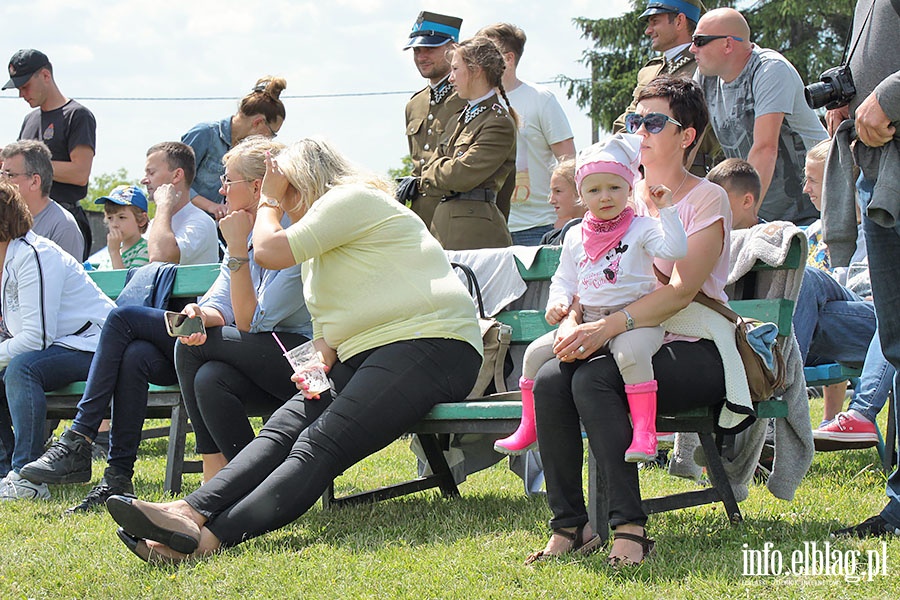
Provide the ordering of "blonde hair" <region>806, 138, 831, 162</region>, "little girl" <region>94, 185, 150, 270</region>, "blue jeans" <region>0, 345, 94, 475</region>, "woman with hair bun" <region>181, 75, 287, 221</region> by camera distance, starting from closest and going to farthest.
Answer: "blue jeans" <region>0, 345, 94, 475</region> → "blonde hair" <region>806, 138, 831, 162</region> → "little girl" <region>94, 185, 150, 270</region> → "woman with hair bun" <region>181, 75, 287, 221</region>

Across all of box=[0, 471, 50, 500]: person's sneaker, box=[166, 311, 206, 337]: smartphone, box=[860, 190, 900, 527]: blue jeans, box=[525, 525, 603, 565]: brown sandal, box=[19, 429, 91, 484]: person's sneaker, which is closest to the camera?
box=[525, 525, 603, 565]: brown sandal

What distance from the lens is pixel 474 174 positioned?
6.03 meters

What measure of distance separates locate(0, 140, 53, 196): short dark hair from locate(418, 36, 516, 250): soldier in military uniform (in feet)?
8.00

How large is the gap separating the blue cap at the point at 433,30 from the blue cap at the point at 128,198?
2.05m

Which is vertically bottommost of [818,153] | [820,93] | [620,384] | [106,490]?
[106,490]

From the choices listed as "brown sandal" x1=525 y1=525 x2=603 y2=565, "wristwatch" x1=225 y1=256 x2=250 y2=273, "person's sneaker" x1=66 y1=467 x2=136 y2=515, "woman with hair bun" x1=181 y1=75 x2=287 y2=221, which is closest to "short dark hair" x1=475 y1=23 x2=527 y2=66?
"woman with hair bun" x1=181 y1=75 x2=287 y2=221

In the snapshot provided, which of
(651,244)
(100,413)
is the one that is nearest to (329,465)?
(651,244)

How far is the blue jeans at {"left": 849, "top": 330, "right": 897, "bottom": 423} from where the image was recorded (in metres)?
5.43

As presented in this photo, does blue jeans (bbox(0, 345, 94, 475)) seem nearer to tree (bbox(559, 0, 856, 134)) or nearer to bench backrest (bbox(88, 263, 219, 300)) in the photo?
bench backrest (bbox(88, 263, 219, 300))

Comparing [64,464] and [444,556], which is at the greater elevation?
[444,556]

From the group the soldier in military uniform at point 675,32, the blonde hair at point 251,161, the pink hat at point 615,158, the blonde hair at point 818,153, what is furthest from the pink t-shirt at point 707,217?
the soldier in military uniform at point 675,32

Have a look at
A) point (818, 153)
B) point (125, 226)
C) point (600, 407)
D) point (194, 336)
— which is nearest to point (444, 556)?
point (600, 407)

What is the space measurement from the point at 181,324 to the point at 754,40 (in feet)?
73.6

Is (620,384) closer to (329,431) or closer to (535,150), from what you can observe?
(329,431)
